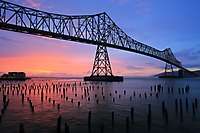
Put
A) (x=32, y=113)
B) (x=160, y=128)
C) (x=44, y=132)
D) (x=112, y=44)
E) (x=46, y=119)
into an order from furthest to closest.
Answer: (x=112, y=44)
(x=32, y=113)
(x=46, y=119)
(x=160, y=128)
(x=44, y=132)

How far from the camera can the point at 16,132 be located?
20.2 m

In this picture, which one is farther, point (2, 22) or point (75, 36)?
point (75, 36)

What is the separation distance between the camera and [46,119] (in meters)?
25.3

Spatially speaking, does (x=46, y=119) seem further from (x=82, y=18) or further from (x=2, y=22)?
(x=82, y=18)

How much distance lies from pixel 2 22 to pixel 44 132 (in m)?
37.4

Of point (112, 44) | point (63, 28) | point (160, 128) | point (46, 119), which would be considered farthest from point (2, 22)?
point (112, 44)

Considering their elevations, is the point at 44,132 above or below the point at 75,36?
below

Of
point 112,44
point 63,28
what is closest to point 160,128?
point 63,28

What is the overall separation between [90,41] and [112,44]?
14.5 m

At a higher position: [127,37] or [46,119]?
[127,37]

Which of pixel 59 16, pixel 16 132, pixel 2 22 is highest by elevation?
pixel 59 16

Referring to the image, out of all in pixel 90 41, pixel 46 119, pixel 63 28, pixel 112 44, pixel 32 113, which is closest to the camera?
pixel 46 119

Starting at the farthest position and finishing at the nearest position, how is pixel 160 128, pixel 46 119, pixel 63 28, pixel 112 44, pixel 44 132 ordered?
pixel 112 44
pixel 63 28
pixel 46 119
pixel 160 128
pixel 44 132

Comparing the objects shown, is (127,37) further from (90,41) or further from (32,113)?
(32,113)
